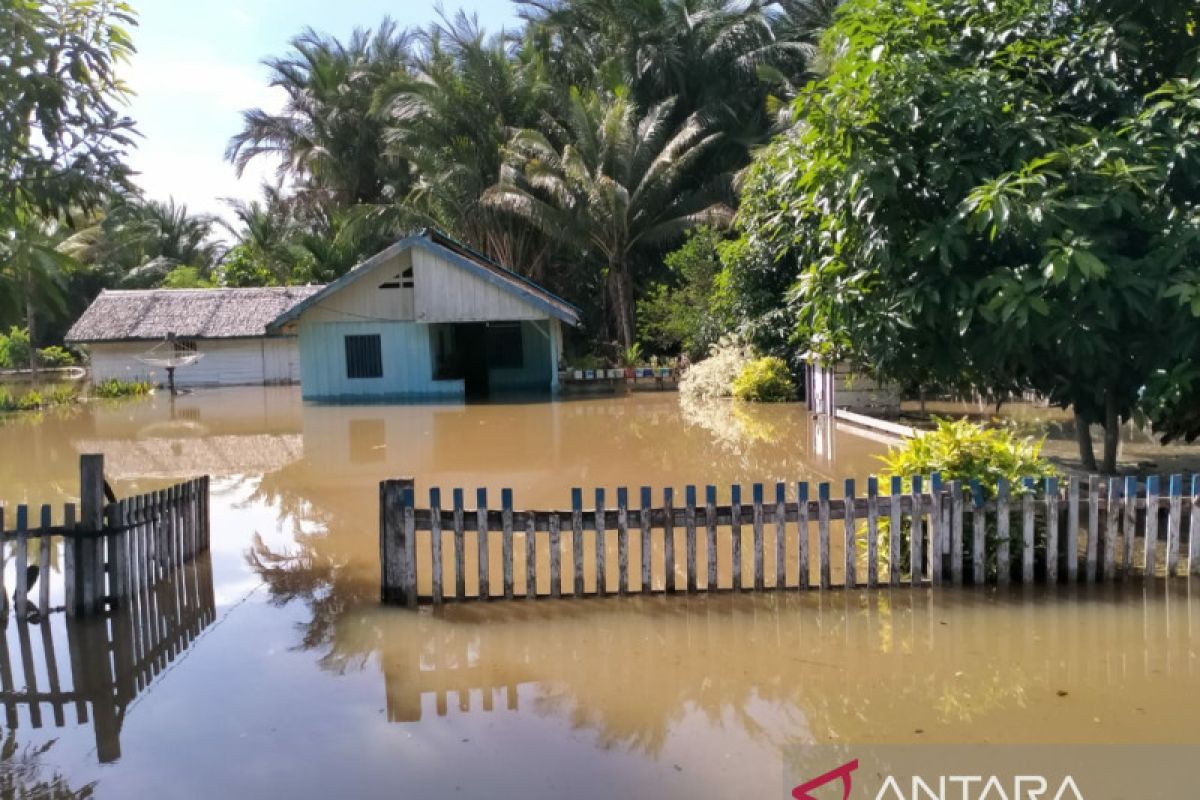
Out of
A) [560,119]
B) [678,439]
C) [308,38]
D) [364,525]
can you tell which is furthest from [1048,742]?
[308,38]

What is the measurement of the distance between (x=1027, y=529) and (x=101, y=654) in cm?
643

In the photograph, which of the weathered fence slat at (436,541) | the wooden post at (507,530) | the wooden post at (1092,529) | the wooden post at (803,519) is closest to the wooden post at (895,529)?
the wooden post at (803,519)

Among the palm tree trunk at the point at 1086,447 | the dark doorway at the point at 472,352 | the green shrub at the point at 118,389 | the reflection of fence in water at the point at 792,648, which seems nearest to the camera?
the reflection of fence in water at the point at 792,648

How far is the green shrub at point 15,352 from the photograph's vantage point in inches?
1687

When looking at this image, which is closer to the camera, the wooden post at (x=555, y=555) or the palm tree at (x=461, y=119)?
the wooden post at (x=555, y=555)

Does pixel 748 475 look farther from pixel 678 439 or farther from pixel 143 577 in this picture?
pixel 143 577

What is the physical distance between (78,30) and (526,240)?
31304mm

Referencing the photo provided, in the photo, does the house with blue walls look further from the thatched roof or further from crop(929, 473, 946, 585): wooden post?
crop(929, 473, 946, 585): wooden post

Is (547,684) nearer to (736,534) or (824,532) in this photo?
(736,534)

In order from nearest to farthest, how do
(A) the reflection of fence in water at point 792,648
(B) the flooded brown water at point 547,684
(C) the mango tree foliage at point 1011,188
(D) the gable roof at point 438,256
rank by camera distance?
(B) the flooded brown water at point 547,684 < (A) the reflection of fence in water at point 792,648 < (C) the mango tree foliage at point 1011,188 < (D) the gable roof at point 438,256

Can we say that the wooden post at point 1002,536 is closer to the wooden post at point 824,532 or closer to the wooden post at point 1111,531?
the wooden post at point 1111,531

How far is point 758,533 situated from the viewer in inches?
265

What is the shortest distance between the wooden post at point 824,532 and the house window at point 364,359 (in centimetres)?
2160

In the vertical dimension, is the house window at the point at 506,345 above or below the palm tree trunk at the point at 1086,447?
above
